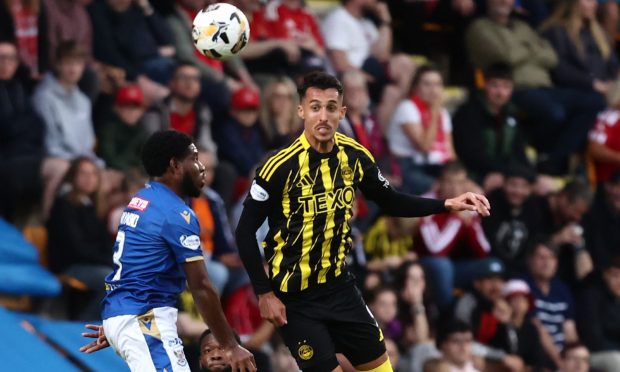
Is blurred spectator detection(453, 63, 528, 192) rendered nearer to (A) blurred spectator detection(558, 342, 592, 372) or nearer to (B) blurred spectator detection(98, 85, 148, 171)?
(A) blurred spectator detection(558, 342, 592, 372)

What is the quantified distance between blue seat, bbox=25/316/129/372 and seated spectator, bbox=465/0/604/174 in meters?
6.52

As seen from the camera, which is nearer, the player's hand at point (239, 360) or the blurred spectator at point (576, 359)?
the player's hand at point (239, 360)

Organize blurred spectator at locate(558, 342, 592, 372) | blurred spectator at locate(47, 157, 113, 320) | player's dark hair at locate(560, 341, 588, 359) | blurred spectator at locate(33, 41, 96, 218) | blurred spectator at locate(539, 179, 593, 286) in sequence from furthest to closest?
blurred spectator at locate(539, 179, 593, 286) < player's dark hair at locate(560, 341, 588, 359) < blurred spectator at locate(558, 342, 592, 372) < blurred spectator at locate(33, 41, 96, 218) < blurred spectator at locate(47, 157, 113, 320)

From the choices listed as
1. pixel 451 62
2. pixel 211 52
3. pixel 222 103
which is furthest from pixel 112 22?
pixel 451 62

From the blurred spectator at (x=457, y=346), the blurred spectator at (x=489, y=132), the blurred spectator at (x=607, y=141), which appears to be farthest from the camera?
the blurred spectator at (x=607, y=141)

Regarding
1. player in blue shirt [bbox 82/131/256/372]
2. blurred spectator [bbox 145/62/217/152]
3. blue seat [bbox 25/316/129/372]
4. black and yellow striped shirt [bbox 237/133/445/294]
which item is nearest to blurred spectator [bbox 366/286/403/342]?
blurred spectator [bbox 145/62/217/152]

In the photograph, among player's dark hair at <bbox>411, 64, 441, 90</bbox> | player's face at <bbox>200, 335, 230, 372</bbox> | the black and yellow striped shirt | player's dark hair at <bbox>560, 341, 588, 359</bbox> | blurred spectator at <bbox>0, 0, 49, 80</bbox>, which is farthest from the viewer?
player's dark hair at <bbox>411, 64, 441, 90</bbox>

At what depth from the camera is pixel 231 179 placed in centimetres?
1233

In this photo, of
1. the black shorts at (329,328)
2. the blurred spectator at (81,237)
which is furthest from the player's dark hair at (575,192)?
the black shorts at (329,328)

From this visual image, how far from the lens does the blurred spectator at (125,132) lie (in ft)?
39.5

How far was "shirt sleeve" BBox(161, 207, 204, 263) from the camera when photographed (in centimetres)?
755

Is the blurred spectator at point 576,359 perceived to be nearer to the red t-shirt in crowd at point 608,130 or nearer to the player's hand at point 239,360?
the red t-shirt in crowd at point 608,130

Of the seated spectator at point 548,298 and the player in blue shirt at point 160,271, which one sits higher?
the player in blue shirt at point 160,271

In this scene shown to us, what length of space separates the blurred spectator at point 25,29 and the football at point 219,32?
301 cm
